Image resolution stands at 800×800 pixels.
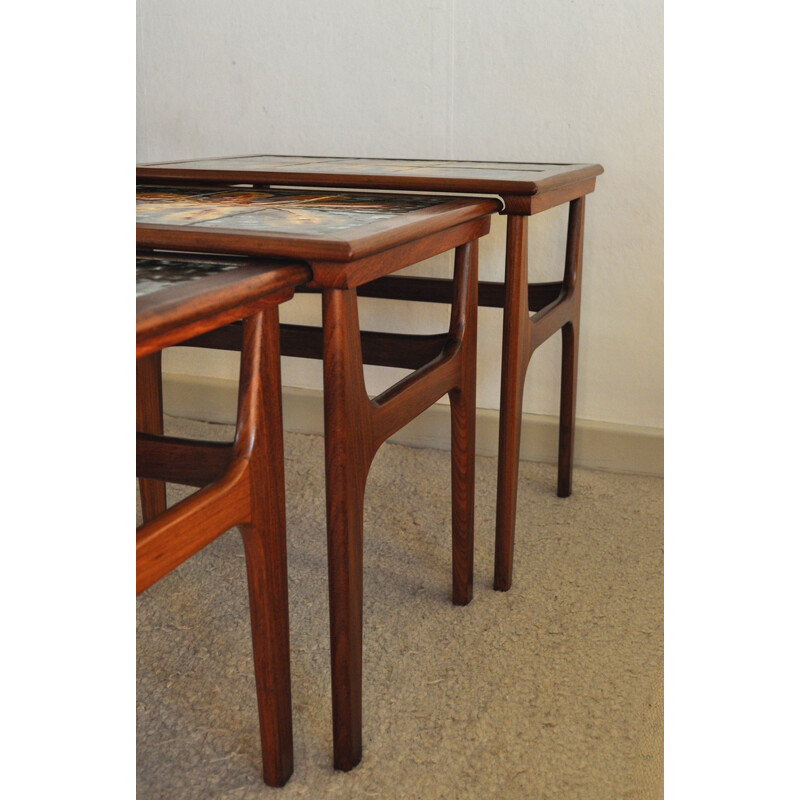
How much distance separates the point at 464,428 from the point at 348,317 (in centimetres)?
43

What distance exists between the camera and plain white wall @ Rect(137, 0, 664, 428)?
1.78 meters

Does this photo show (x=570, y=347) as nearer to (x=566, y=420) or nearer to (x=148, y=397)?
(x=566, y=420)

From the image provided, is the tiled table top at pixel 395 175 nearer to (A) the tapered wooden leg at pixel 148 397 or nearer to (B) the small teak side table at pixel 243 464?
(A) the tapered wooden leg at pixel 148 397

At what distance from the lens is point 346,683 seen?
990mm

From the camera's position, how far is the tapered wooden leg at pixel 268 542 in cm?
84

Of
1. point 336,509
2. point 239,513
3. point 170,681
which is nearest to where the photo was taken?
point 239,513

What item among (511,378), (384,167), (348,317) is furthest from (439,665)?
(384,167)

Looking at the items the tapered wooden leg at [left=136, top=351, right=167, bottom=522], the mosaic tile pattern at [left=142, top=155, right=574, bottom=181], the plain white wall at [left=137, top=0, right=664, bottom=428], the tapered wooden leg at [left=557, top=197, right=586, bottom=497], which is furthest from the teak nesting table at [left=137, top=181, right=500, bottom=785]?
the plain white wall at [left=137, top=0, right=664, bottom=428]

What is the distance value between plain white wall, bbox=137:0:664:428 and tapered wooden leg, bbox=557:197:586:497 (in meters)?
0.16

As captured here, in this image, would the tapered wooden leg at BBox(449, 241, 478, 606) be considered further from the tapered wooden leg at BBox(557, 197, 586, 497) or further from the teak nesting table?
the tapered wooden leg at BBox(557, 197, 586, 497)
